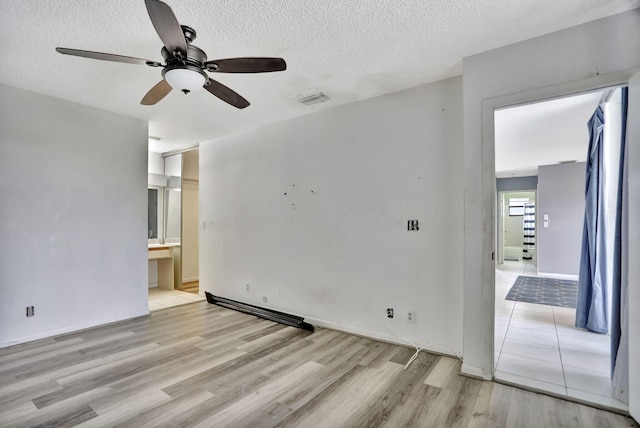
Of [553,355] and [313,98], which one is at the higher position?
[313,98]

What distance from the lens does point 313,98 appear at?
3428 millimetres

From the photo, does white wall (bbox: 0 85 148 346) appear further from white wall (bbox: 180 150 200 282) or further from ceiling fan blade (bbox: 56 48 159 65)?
ceiling fan blade (bbox: 56 48 159 65)

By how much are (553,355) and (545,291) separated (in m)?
3.35

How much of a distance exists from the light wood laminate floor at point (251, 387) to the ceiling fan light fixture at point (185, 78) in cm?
214

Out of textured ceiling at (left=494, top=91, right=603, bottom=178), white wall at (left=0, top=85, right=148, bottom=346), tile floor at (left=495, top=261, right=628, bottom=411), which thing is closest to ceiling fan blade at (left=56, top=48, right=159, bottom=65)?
white wall at (left=0, top=85, right=148, bottom=346)

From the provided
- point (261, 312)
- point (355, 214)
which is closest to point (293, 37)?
point (355, 214)

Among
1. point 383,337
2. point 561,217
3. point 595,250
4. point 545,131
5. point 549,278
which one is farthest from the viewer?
point 561,217

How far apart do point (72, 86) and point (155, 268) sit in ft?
12.3

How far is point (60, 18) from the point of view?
2057 mm

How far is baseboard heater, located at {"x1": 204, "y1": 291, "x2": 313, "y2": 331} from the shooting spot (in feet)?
12.1

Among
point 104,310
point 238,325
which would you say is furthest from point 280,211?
point 104,310

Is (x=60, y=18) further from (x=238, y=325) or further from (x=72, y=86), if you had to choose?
(x=238, y=325)

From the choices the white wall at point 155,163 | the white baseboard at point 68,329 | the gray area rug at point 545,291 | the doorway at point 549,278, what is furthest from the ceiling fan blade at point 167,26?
the gray area rug at point 545,291

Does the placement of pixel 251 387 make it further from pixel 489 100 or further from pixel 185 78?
pixel 489 100
